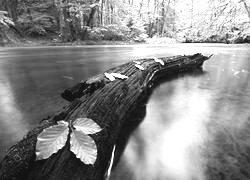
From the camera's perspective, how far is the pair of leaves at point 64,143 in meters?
0.97

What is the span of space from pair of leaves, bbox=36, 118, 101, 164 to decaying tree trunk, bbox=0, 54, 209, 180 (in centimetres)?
8

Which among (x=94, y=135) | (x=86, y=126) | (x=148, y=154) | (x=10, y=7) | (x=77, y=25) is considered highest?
(x=10, y=7)

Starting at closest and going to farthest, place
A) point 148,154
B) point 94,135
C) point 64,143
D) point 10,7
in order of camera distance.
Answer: point 64,143, point 94,135, point 148,154, point 10,7

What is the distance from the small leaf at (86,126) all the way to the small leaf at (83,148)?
5 centimetres

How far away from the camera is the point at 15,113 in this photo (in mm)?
2459

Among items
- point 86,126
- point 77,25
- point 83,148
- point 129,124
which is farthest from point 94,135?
point 77,25

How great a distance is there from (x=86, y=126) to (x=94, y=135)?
15 centimetres

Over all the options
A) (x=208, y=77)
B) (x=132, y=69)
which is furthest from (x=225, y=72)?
(x=132, y=69)

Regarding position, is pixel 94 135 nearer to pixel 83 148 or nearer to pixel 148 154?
pixel 83 148

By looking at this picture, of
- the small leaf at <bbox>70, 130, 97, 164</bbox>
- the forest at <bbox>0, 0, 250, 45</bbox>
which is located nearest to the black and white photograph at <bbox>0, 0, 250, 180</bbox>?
the small leaf at <bbox>70, 130, 97, 164</bbox>

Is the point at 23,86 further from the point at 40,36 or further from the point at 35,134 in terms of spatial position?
the point at 40,36

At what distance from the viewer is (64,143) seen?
3.26ft

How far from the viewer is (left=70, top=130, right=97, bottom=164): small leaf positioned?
98 centimetres

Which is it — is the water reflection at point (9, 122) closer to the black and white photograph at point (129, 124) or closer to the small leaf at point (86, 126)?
the black and white photograph at point (129, 124)
